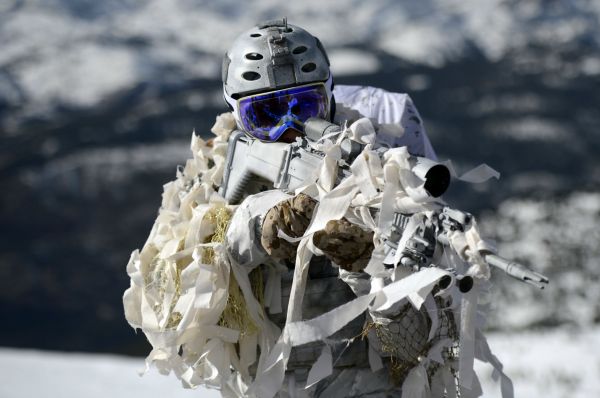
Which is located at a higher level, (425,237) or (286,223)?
(425,237)

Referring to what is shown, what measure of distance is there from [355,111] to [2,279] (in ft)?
69.2

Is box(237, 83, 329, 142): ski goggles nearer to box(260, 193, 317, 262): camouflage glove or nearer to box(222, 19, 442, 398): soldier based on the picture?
box(222, 19, 442, 398): soldier

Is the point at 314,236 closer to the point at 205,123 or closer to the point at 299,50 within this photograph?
the point at 299,50

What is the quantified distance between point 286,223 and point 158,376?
5937 millimetres

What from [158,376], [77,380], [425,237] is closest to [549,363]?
[158,376]

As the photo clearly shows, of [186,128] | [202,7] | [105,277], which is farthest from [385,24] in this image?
[105,277]

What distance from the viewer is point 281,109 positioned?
158 inches

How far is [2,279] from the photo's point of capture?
945 inches

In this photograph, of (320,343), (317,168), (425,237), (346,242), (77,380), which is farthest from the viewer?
(77,380)

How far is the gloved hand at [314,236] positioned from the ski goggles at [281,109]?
2.23ft

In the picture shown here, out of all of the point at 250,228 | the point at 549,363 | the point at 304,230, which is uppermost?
the point at 304,230

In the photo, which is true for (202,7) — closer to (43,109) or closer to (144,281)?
(43,109)

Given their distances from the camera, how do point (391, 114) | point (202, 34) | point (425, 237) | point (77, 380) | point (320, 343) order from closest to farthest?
point (425, 237) < point (320, 343) < point (391, 114) < point (77, 380) < point (202, 34)

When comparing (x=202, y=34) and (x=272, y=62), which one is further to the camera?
(x=202, y=34)
